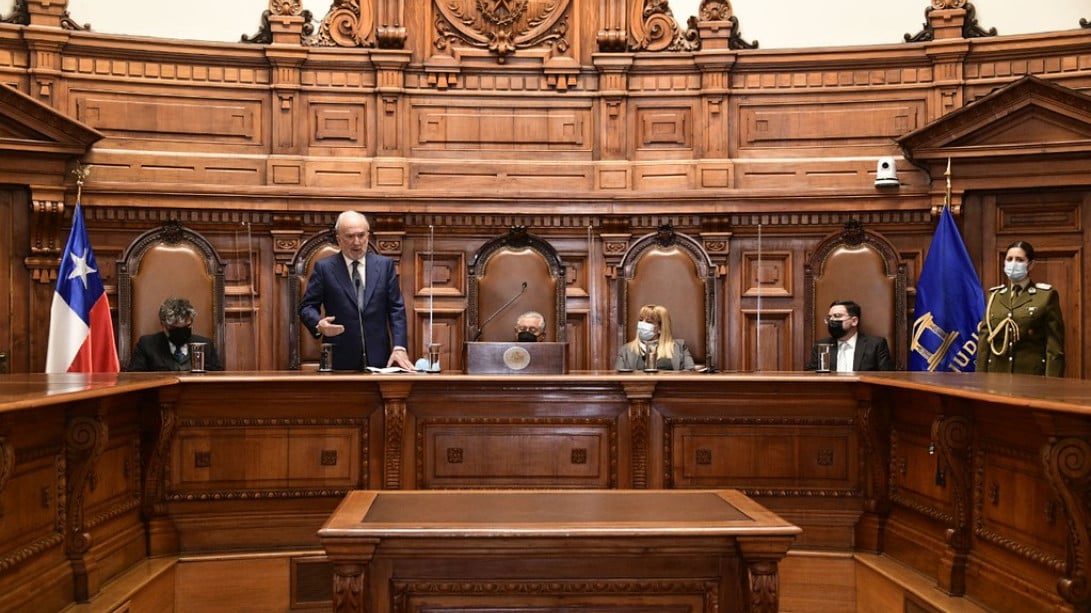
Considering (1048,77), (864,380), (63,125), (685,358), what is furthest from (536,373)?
(1048,77)

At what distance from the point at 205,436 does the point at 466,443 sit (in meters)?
1.05

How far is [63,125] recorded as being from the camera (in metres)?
6.56

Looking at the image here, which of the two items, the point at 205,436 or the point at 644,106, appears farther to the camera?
the point at 644,106

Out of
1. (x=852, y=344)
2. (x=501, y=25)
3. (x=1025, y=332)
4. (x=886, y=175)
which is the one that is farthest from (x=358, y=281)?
(x=886, y=175)

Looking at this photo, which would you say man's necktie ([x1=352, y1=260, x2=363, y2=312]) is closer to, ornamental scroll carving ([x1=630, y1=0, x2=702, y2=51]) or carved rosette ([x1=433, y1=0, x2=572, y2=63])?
carved rosette ([x1=433, y1=0, x2=572, y2=63])

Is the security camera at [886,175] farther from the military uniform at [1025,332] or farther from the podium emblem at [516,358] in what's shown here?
the podium emblem at [516,358]

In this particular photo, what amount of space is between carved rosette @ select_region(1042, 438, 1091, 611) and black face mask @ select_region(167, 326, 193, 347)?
472 centimetres

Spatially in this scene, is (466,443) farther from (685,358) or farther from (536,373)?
(685,358)

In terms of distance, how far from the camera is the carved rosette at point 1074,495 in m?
2.95

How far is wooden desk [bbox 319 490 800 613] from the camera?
8.06 ft

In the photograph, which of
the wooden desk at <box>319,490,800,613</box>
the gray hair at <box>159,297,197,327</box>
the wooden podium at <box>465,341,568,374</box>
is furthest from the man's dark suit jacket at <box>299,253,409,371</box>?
the wooden desk at <box>319,490,800,613</box>

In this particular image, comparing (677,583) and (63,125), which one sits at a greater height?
(63,125)

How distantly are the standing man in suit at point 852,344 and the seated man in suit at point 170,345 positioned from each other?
3718 mm

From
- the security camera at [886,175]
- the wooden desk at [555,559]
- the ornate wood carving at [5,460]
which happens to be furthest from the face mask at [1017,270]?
the ornate wood carving at [5,460]
